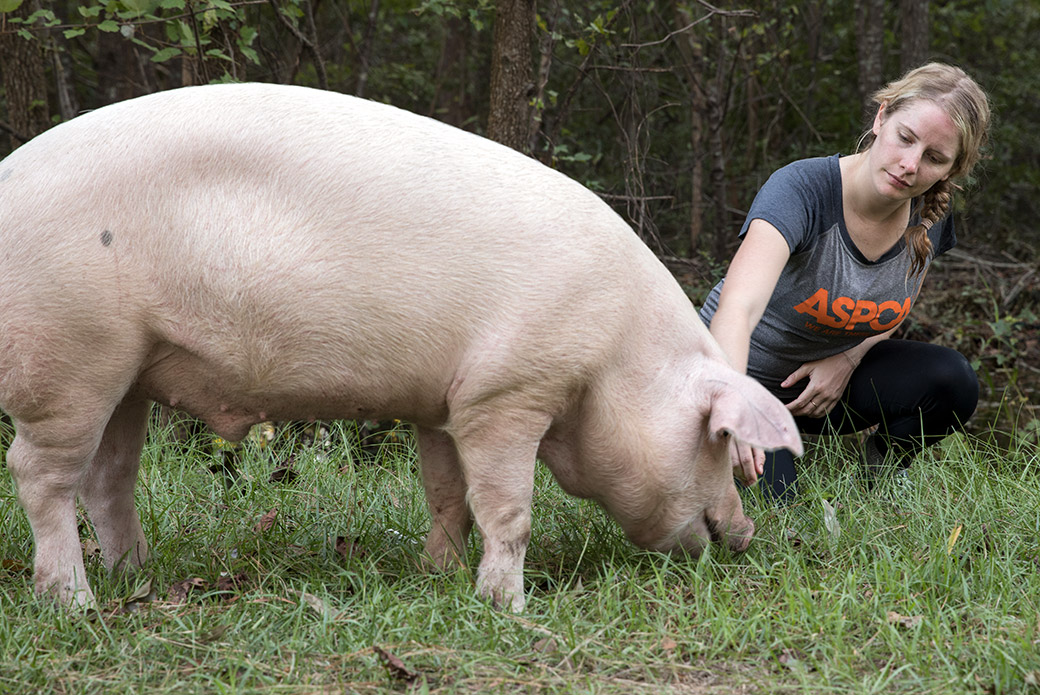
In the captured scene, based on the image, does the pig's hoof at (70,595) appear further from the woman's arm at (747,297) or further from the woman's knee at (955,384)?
the woman's knee at (955,384)

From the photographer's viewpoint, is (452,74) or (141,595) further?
(452,74)

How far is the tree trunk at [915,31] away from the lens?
26.3 feet

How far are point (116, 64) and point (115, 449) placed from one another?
674 cm

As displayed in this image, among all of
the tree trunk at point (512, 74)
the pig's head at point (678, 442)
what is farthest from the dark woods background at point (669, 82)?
the pig's head at point (678, 442)

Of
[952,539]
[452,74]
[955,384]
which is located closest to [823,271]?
[955,384]

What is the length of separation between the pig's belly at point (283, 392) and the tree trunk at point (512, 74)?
245 centimetres

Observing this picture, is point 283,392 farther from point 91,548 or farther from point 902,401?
point 902,401

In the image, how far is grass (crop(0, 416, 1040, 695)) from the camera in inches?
98.0

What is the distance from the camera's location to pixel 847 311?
3709mm

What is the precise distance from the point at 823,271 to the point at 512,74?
6.65ft

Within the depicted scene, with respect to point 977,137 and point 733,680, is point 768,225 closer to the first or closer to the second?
point 977,137

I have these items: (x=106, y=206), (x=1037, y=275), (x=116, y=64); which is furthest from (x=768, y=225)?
(x=116, y=64)

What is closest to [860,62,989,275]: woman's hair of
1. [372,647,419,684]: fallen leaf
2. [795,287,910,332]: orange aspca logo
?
[795,287,910,332]: orange aspca logo

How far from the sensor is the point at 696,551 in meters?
3.16
